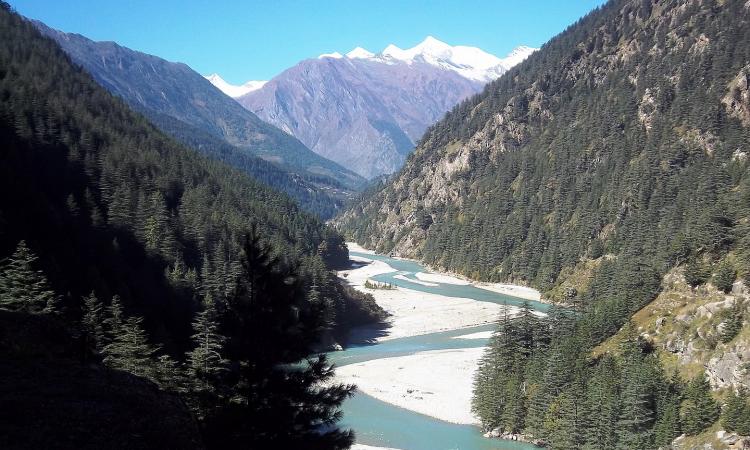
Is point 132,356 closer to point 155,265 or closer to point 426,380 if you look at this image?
point 426,380

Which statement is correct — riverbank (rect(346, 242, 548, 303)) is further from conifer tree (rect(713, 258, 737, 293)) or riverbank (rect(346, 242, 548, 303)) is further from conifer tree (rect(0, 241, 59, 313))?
conifer tree (rect(0, 241, 59, 313))

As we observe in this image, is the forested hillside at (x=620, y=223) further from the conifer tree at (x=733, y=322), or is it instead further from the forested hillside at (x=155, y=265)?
the forested hillside at (x=155, y=265)

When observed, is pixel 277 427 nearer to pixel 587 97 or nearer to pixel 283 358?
pixel 283 358

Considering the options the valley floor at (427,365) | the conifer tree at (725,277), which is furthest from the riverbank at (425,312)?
the conifer tree at (725,277)

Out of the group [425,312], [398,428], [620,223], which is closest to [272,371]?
[398,428]

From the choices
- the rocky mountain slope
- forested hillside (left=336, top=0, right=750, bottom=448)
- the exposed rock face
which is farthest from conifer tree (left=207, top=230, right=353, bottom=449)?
the rocky mountain slope
